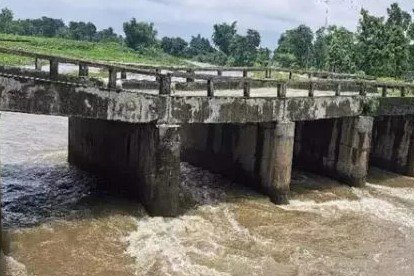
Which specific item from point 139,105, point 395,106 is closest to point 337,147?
point 395,106

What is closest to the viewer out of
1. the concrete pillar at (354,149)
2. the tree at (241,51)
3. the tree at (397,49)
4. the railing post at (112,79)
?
the railing post at (112,79)

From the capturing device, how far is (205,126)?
2361cm

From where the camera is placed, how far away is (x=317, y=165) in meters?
24.5

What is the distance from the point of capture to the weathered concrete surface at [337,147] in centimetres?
2239

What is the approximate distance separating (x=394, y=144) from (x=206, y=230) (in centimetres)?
1317

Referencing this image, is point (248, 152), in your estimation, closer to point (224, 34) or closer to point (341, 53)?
point (341, 53)

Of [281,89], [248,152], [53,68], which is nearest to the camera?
[53,68]

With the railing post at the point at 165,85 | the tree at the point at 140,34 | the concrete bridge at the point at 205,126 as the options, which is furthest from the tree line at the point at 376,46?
the tree at the point at 140,34

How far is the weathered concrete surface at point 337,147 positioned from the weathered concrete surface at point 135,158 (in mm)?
7749

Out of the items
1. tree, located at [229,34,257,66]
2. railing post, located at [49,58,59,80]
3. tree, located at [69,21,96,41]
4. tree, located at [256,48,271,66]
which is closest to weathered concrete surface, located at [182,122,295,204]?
railing post, located at [49,58,59,80]

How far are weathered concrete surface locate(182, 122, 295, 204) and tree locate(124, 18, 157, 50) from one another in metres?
63.6

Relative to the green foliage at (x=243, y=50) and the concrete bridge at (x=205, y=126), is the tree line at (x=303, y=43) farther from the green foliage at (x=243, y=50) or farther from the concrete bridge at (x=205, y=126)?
the concrete bridge at (x=205, y=126)

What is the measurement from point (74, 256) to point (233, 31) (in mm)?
90579

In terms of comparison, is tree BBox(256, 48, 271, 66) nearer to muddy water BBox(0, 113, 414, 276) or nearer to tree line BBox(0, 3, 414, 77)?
tree line BBox(0, 3, 414, 77)
